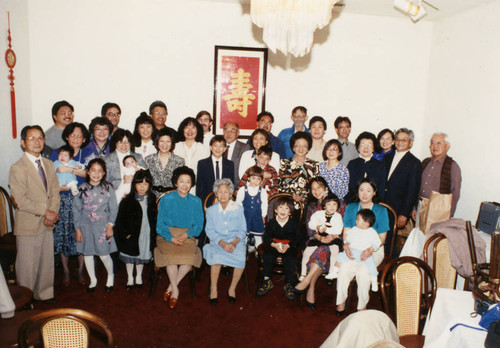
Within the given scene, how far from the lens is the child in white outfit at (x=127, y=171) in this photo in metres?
3.75

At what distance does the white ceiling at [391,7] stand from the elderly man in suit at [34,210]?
10.1 ft

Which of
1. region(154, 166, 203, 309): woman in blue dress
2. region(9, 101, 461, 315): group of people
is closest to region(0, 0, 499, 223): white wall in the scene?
region(9, 101, 461, 315): group of people

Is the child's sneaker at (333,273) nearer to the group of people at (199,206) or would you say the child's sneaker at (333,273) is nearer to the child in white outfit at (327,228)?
the group of people at (199,206)

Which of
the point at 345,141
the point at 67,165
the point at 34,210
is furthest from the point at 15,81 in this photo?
the point at 345,141

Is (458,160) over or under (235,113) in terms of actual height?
under

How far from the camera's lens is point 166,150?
396 cm

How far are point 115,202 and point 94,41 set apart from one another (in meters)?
2.44

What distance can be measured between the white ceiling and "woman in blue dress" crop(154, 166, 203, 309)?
8.81 feet

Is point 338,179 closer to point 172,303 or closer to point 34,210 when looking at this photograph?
point 172,303

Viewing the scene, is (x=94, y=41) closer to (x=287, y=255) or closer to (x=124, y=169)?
(x=124, y=169)

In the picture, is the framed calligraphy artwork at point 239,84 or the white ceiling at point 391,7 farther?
the framed calligraphy artwork at point 239,84

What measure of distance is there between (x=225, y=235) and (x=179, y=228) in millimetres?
445

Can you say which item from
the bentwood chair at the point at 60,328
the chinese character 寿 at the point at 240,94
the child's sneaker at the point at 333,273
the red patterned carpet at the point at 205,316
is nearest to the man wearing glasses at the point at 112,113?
the chinese character 寿 at the point at 240,94

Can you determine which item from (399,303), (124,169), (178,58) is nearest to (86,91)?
(178,58)
